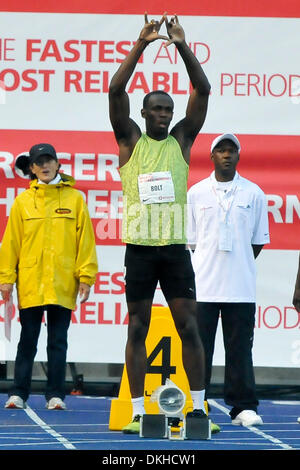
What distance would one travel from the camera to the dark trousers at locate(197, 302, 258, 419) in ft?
24.3

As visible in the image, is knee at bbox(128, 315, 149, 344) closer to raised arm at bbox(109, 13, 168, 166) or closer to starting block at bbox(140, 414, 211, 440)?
starting block at bbox(140, 414, 211, 440)

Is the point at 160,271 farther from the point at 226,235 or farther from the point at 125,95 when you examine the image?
the point at 226,235

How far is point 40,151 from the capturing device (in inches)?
313

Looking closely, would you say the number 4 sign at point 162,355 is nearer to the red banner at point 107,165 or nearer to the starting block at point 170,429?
the starting block at point 170,429

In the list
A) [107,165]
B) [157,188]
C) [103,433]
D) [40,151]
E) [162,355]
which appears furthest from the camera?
[107,165]

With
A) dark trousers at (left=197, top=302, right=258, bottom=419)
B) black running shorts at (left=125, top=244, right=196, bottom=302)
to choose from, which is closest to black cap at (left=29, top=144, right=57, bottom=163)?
dark trousers at (left=197, top=302, right=258, bottom=419)

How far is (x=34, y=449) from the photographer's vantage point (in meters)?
5.88

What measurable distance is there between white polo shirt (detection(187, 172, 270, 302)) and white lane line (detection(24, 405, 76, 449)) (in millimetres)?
1240

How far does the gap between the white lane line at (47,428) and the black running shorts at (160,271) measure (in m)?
0.83

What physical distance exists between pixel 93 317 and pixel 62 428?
6.24 feet

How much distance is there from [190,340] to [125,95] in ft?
4.42

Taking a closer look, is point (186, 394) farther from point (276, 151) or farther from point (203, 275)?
point (276, 151)

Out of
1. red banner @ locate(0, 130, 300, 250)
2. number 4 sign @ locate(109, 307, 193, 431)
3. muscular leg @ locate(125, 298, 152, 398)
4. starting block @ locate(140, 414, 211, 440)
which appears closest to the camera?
starting block @ locate(140, 414, 211, 440)

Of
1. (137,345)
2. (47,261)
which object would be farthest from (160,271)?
(47,261)
